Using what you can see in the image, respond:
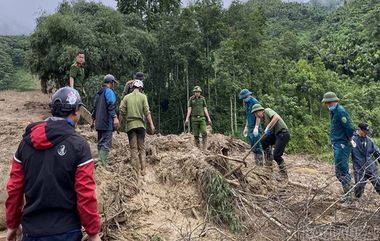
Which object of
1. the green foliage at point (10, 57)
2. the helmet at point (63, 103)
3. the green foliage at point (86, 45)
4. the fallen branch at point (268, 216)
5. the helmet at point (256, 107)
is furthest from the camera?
the green foliage at point (10, 57)

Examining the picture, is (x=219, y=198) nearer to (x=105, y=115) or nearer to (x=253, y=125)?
(x=105, y=115)

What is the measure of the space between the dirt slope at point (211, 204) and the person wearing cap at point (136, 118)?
0.16 metres

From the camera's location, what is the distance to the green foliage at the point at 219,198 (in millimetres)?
5433

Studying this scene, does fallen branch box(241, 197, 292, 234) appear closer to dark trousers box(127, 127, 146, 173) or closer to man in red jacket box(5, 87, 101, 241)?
dark trousers box(127, 127, 146, 173)

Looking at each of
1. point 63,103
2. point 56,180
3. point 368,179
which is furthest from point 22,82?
point 56,180

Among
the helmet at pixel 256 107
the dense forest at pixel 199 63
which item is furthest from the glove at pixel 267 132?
the dense forest at pixel 199 63

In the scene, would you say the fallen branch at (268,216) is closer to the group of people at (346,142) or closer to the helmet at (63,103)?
the group of people at (346,142)

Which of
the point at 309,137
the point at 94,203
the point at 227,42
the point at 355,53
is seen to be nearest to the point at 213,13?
the point at 227,42

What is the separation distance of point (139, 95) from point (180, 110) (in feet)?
62.8

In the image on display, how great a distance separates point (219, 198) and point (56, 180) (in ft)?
10.8

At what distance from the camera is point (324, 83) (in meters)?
22.4

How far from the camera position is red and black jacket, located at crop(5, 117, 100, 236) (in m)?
2.57

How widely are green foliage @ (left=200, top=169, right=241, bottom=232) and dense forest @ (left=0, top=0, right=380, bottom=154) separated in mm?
12337

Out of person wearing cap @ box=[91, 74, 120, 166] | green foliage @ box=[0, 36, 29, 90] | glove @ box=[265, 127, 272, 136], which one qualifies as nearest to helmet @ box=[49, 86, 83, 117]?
person wearing cap @ box=[91, 74, 120, 166]
